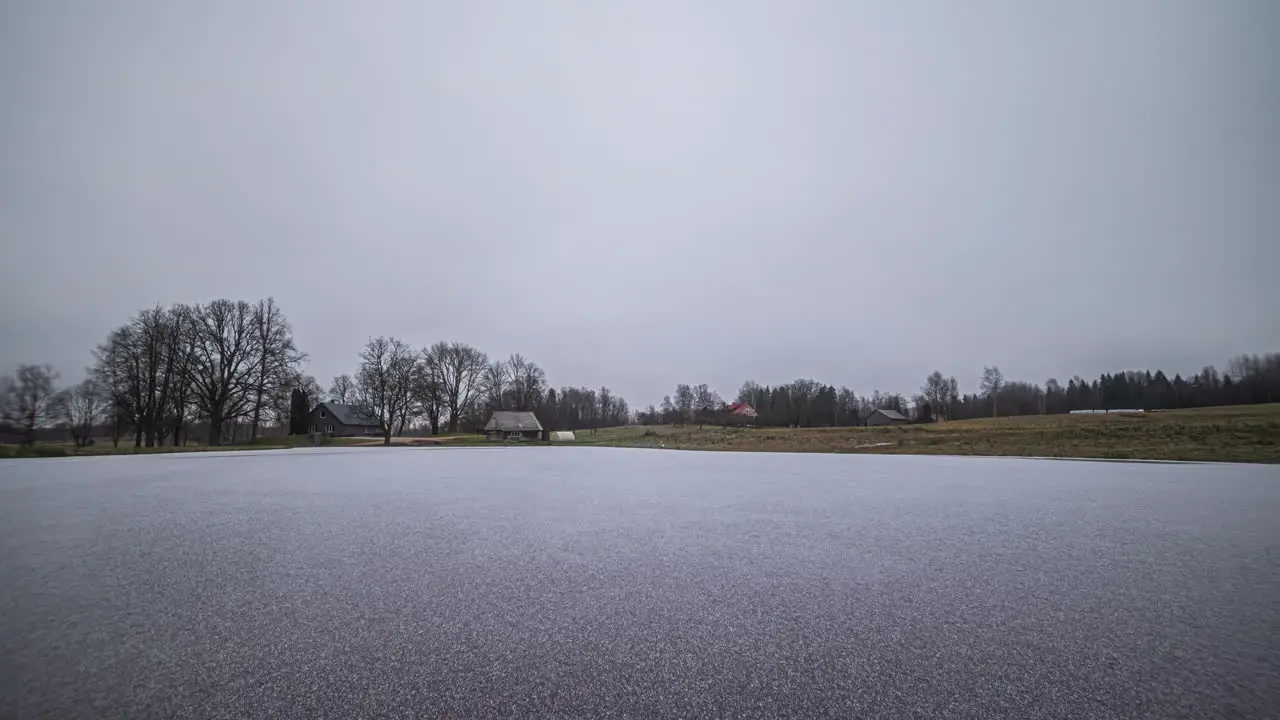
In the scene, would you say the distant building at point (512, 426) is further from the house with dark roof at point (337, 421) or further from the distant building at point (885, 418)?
the distant building at point (885, 418)

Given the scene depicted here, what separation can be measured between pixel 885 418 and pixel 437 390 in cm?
7171

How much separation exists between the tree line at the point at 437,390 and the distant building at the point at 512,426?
176 inches

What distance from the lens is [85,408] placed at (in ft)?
108

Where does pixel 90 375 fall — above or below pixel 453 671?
above

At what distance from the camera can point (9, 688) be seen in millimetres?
2613

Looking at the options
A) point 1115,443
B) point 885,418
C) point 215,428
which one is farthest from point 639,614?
point 885,418

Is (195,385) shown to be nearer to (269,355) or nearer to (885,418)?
(269,355)

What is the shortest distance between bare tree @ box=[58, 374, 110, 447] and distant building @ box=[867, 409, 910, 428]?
92242 millimetres

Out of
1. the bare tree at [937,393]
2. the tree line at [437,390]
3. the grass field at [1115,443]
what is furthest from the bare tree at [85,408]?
the bare tree at [937,393]

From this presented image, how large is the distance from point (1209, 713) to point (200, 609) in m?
5.92

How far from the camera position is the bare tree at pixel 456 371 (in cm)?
6638

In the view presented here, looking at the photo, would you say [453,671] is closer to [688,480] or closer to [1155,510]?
[1155,510]

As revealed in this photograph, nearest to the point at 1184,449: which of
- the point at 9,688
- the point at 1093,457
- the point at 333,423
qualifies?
the point at 1093,457

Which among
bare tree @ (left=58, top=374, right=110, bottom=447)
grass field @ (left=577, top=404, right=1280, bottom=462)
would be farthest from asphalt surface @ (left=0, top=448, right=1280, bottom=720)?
bare tree @ (left=58, top=374, right=110, bottom=447)
